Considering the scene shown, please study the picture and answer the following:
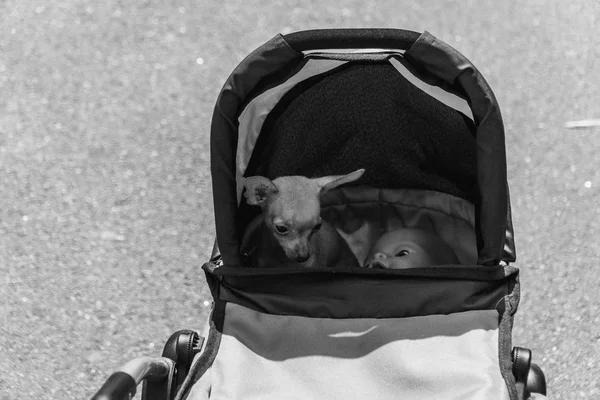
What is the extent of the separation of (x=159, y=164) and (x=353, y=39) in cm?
125

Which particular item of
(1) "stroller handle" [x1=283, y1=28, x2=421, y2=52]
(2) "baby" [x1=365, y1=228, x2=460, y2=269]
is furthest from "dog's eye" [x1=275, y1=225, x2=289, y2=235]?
(1) "stroller handle" [x1=283, y1=28, x2=421, y2=52]

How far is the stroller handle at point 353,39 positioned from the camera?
149 centimetres

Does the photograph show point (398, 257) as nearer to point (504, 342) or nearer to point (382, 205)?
point (382, 205)

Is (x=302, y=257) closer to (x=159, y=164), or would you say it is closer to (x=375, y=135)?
(x=375, y=135)

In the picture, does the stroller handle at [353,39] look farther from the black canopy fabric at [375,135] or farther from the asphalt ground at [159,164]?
the asphalt ground at [159,164]

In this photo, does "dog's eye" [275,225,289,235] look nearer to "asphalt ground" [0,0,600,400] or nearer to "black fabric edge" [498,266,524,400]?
"asphalt ground" [0,0,600,400]

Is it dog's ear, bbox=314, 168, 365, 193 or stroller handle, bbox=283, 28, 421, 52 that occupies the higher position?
stroller handle, bbox=283, 28, 421, 52

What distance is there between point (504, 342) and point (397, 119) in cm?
65

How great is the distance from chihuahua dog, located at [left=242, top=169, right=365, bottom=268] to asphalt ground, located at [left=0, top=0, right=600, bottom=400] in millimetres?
406

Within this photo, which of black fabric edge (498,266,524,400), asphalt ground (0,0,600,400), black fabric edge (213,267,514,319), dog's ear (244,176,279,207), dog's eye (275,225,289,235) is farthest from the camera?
asphalt ground (0,0,600,400)

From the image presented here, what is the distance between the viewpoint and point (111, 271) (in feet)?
7.70

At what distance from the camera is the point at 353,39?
1500 millimetres

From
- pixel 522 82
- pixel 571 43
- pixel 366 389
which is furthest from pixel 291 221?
pixel 571 43

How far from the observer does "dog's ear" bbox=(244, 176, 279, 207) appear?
182 centimetres
